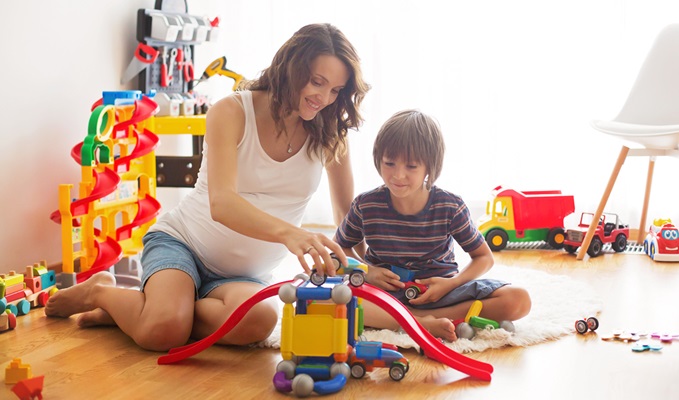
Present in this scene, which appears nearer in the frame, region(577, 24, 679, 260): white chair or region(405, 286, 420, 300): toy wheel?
region(405, 286, 420, 300): toy wheel

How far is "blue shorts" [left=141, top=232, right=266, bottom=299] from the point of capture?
6.48 feet

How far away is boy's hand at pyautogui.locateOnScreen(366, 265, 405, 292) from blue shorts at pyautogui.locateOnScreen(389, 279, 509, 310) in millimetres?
32

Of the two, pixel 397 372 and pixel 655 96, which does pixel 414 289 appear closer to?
pixel 397 372

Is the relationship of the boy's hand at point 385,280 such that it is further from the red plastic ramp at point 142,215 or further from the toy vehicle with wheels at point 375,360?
the red plastic ramp at point 142,215

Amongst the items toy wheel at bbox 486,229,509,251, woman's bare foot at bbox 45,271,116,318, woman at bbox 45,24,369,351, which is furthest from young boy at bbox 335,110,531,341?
toy wheel at bbox 486,229,509,251

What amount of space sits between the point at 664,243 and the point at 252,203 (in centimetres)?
169

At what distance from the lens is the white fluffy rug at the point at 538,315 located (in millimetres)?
1949

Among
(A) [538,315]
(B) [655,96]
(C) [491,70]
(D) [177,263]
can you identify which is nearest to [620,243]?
(B) [655,96]

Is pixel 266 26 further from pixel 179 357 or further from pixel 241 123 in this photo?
pixel 179 357

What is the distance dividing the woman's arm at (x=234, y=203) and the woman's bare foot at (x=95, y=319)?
50cm

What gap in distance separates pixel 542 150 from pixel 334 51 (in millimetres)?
2017

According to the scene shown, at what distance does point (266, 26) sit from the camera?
3.88m

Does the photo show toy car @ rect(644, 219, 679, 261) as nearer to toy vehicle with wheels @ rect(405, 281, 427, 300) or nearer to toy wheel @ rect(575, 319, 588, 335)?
toy wheel @ rect(575, 319, 588, 335)

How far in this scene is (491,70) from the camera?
369cm
